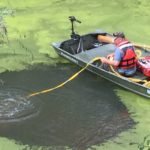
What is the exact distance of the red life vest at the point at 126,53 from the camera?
20.3 feet

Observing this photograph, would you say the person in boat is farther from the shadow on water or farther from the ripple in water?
the ripple in water

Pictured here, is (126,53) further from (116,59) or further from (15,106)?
(15,106)

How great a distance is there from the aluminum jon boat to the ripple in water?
942 millimetres

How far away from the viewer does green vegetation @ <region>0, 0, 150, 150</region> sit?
23.4 ft

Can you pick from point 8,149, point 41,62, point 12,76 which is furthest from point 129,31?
point 8,149

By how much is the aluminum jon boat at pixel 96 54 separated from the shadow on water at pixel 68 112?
0.60ft

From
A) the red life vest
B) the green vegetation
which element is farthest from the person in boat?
the green vegetation

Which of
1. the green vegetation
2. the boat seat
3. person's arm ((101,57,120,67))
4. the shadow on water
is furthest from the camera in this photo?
the green vegetation

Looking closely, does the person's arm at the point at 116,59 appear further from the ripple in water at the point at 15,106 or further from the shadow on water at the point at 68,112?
the ripple in water at the point at 15,106

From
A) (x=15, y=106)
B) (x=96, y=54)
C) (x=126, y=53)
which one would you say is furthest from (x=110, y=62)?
(x=15, y=106)

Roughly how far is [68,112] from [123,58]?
94cm

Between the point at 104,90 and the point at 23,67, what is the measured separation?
123 centimetres

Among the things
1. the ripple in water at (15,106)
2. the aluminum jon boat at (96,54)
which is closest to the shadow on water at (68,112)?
the ripple in water at (15,106)

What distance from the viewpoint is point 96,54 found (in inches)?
270
